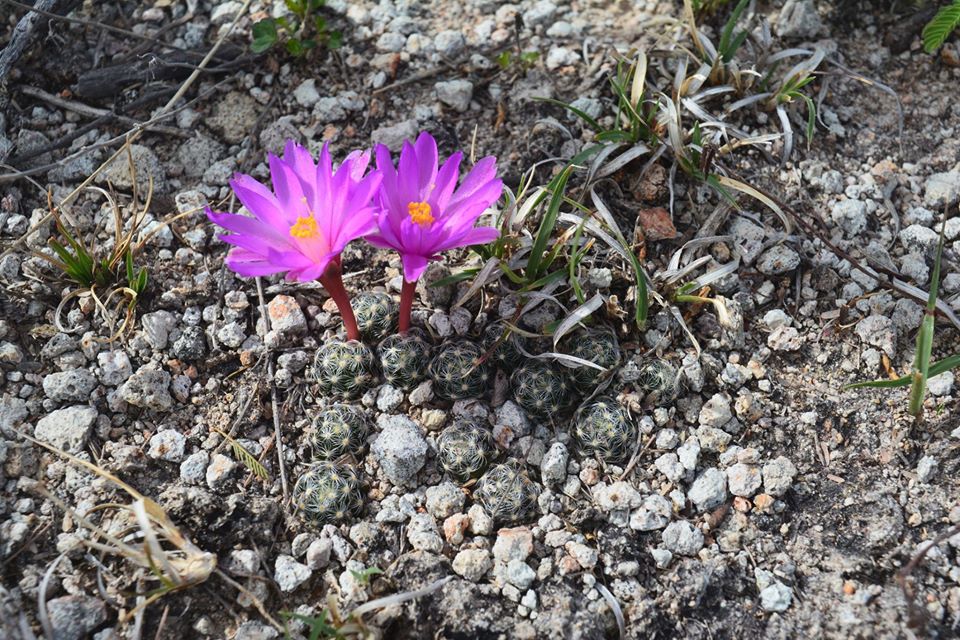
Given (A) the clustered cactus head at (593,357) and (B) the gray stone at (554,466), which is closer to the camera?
(B) the gray stone at (554,466)

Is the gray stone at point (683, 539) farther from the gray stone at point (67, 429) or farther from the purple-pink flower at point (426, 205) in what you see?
the gray stone at point (67, 429)


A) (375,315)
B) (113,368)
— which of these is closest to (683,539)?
(375,315)

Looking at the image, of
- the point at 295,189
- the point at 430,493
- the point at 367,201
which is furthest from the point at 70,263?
the point at 430,493

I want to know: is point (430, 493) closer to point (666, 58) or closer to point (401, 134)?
point (401, 134)

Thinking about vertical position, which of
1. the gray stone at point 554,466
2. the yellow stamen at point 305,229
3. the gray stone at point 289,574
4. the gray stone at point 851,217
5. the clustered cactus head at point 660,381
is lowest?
the gray stone at point 289,574

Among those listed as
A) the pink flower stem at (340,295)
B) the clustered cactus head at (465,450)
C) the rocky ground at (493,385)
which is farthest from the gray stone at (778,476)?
the pink flower stem at (340,295)

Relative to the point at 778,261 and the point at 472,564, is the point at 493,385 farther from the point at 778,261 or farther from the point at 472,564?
the point at 778,261
